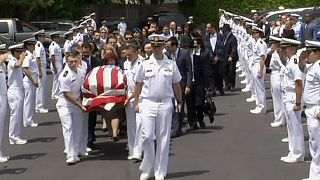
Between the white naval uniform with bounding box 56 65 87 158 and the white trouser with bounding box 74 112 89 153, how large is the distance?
1.1 inches

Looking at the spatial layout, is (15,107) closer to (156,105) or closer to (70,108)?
(70,108)

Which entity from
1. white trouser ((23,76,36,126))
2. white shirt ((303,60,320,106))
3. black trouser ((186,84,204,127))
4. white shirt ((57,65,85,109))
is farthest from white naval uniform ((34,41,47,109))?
white shirt ((303,60,320,106))

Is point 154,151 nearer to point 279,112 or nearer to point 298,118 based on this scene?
point 298,118

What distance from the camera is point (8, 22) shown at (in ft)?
104

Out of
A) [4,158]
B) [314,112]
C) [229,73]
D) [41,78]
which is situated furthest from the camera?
[229,73]

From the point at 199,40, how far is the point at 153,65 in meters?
4.98

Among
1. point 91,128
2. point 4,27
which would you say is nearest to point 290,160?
point 91,128

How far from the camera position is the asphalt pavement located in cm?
1100

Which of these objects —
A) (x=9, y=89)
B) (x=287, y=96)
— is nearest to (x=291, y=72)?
(x=287, y=96)

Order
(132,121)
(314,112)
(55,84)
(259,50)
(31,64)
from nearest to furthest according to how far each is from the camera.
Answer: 1. (314,112)
2. (132,121)
3. (31,64)
4. (259,50)
5. (55,84)

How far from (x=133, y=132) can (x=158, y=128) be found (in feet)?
6.57

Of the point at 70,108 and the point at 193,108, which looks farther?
the point at 193,108

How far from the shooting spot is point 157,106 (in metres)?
10.3

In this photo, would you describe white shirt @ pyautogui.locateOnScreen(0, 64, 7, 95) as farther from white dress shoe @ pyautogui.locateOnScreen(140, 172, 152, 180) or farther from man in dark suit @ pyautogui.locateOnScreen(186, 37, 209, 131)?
man in dark suit @ pyautogui.locateOnScreen(186, 37, 209, 131)
